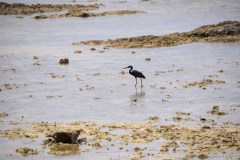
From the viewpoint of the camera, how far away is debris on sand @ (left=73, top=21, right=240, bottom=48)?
112 feet

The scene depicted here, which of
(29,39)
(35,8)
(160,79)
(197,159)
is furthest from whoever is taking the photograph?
(35,8)

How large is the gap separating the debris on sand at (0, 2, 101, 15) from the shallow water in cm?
1421

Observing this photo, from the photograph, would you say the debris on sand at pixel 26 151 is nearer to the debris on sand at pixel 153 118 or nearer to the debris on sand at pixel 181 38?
the debris on sand at pixel 153 118

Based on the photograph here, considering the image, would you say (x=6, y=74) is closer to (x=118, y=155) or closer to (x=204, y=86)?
(x=204, y=86)

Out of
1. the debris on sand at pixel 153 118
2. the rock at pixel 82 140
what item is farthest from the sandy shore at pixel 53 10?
the rock at pixel 82 140

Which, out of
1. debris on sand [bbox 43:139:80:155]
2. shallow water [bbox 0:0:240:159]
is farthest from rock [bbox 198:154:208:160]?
debris on sand [bbox 43:139:80:155]

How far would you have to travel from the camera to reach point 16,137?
16812mm

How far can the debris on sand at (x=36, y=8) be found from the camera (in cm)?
5922

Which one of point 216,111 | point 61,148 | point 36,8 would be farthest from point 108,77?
point 36,8

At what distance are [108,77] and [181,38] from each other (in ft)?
36.2

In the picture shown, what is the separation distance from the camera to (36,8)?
62.1 m

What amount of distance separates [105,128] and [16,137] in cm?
271

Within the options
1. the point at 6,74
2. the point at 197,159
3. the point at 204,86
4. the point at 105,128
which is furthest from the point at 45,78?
the point at 197,159

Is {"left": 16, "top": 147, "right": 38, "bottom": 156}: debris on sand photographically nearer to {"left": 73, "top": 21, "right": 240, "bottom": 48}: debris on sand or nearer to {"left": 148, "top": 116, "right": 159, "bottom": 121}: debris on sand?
{"left": 148, "top": 116, "right": 159, "bottom": 121}: debris on sand
